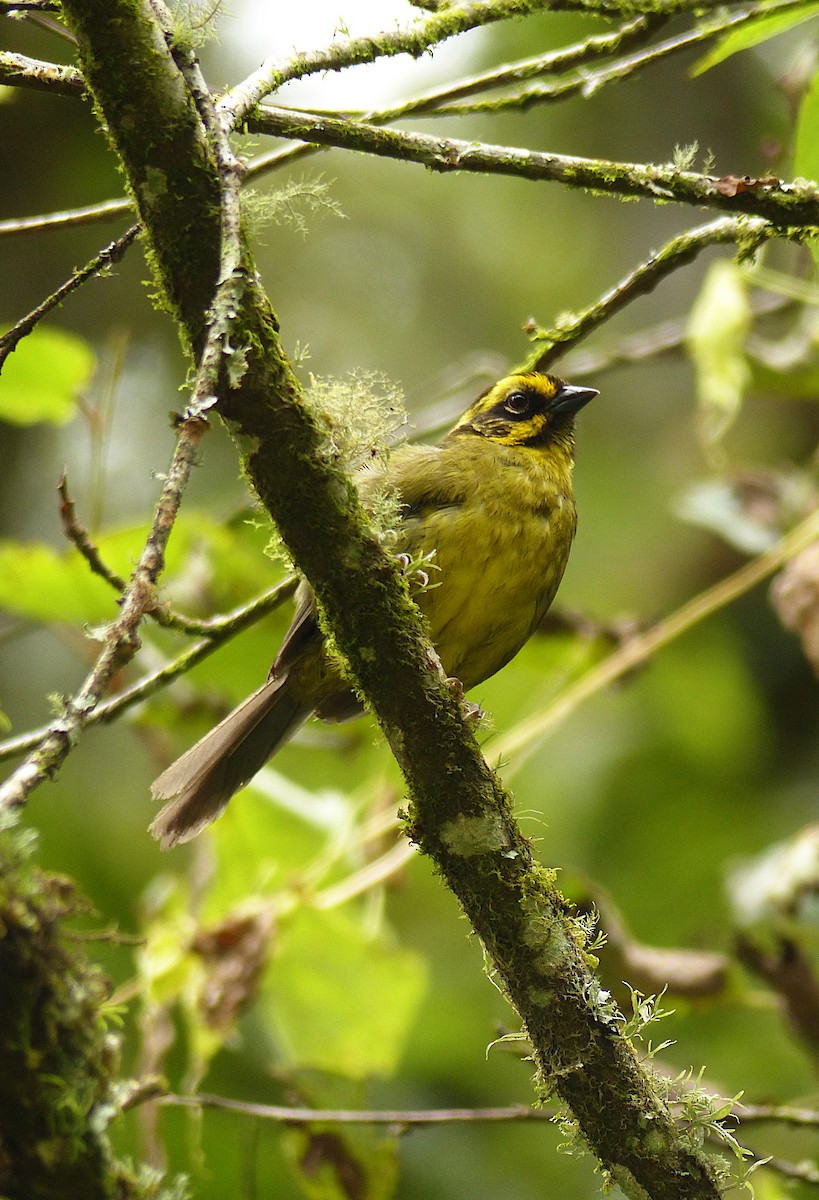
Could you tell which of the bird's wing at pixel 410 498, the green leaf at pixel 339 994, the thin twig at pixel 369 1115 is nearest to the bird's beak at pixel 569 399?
the bird's wing at pixel 410 498

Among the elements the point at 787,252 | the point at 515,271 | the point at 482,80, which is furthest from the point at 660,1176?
the point at 515,271

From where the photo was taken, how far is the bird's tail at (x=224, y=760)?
8.98 feet

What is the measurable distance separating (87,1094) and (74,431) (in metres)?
6.01

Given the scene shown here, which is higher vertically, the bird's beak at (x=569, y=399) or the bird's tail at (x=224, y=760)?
the bird's beak at (x=569, y=399)

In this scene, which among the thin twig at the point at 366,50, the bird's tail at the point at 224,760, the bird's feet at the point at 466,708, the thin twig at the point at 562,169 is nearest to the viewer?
the thin twig at the point at 366,50

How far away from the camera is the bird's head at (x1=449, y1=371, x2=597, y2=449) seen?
3398 mm

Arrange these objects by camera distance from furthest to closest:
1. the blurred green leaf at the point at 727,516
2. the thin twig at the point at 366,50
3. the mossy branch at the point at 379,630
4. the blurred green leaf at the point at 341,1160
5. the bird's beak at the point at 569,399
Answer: the blurred green leaf at the point at 727,516
the bird's beak at the point at 569,399
the blurred green leaf at the point at 341,1160
the thin twig at the point at 366,50
the mossy branch at the point at 379,630

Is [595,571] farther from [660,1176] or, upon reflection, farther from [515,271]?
[660,1176]

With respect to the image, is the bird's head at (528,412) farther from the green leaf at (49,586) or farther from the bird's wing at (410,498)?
the green leaf at (49,586)

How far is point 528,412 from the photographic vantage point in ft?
11.3

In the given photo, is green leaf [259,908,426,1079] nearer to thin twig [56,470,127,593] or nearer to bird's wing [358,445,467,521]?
bird's wing [358,445,467,521]

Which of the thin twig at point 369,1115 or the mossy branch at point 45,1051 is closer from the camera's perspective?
the mossy branch at point 45,1051

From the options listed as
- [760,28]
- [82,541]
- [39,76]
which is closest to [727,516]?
[760,28]

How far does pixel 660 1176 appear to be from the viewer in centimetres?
190
